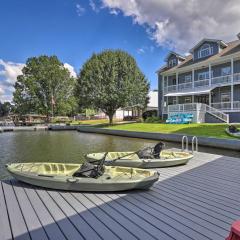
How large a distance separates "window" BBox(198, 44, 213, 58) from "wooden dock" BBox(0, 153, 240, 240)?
26.8 metres

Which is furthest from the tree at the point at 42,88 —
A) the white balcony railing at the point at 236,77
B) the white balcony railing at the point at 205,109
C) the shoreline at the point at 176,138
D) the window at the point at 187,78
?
the white balcony railing at the point at 236,77

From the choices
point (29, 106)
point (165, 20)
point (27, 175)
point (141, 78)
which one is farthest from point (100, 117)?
point (27, 175)

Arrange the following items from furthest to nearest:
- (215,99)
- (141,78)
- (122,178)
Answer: (141,78) → (215,99) → (122,178)

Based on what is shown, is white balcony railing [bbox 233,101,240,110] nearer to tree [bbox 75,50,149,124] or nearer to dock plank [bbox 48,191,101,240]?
tree [bbox 75,50,149,124]

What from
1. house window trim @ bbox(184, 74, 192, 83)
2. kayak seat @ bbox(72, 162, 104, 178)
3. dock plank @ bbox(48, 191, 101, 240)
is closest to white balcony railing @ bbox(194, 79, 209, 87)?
house window trim @ bbox(184, 74, 192, 83)

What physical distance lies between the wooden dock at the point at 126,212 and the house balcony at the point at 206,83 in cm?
2231

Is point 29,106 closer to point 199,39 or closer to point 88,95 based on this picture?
point 88,95

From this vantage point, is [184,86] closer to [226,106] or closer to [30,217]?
[226,106]

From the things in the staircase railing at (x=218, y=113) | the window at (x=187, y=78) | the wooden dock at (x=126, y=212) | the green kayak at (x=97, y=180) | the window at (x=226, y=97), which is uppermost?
the window at (x=187, y=78)

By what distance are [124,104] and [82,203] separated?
3037 centimetres

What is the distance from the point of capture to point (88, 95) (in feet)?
115

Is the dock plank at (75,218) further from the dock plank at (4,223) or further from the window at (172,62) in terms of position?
the window at (172,62)

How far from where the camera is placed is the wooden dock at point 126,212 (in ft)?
12.6

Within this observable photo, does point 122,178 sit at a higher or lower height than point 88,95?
lower
